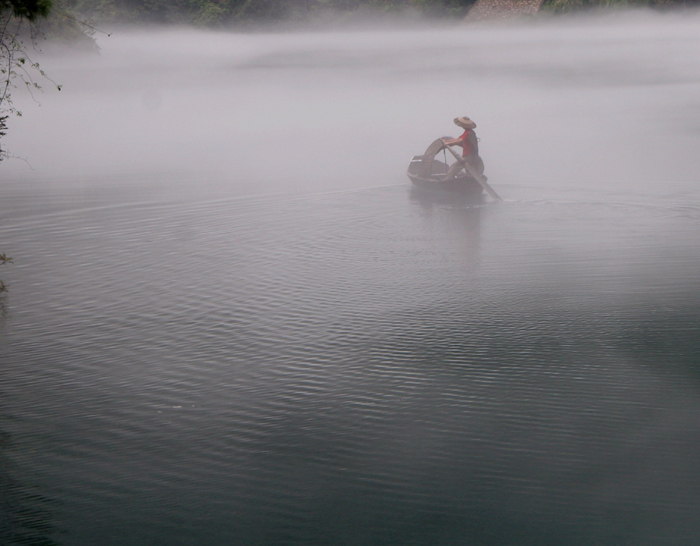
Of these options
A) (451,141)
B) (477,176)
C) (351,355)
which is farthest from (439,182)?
(351,355)

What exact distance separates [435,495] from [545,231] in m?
9.41

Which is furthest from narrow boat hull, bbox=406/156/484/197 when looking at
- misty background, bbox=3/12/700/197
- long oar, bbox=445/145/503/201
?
misty background, bbox=3/12/700/197

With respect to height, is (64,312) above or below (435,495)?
above

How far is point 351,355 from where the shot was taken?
875cm

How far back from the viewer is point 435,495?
6090 mm

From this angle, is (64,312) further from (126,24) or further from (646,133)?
(126,24)

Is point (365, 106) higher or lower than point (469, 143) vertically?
higher

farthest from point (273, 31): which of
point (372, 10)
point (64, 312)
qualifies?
point (64, 312)

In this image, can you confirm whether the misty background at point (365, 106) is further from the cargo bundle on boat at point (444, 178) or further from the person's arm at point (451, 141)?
the person's arm at point (451, 141)

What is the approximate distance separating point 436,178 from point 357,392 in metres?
11.9

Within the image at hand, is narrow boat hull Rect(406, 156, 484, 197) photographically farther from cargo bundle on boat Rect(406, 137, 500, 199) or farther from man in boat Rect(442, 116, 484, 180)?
man in boat Rect(442, 116, 484, 180)

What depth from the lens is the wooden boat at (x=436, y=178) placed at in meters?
18.1

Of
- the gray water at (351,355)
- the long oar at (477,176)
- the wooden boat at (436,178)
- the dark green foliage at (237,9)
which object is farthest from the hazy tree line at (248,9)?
the long oar at (477,176)

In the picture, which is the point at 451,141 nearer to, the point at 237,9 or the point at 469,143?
the point at 469,143
